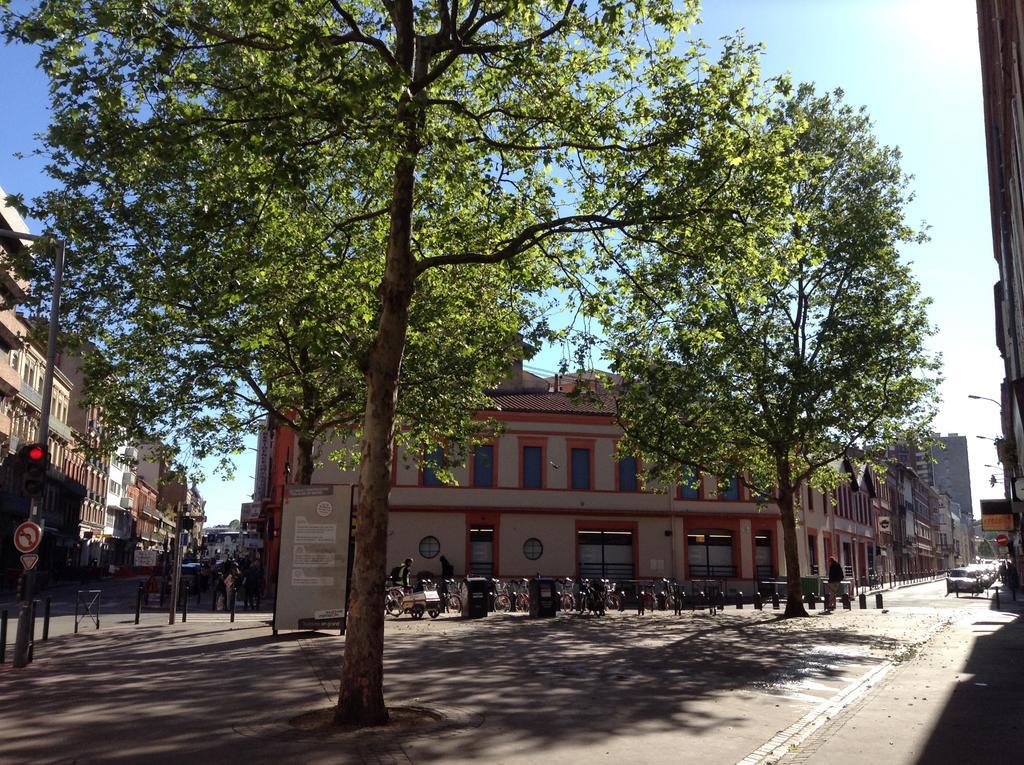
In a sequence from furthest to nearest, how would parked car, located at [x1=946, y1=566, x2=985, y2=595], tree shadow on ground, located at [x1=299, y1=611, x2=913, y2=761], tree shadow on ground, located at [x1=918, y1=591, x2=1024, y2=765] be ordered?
parked car, located at [x1=946, y1=566, x2=985, y2=595] → tree shadow on ground, located at [x1=299, y1=611, x2=913, y2=761] → tree shadow on ground, located at [x1=918, y1=591, x2=1024, y2=765]

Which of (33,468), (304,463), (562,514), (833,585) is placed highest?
(304,463)

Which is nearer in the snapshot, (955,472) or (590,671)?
(590,671)

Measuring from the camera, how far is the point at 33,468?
14.4 metres

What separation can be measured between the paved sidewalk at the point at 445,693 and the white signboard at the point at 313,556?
558 mm

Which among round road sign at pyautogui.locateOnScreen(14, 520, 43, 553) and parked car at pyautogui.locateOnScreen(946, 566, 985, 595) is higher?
round road sign at pyautogui.locateOnScreen(14, 520, 43, 553)

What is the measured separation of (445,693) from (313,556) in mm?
7331

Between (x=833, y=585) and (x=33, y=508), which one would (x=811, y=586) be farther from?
(x=33, y=508)

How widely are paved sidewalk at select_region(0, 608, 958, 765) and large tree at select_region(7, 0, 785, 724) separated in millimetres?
1372

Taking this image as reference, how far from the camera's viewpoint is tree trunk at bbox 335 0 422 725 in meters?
9.12

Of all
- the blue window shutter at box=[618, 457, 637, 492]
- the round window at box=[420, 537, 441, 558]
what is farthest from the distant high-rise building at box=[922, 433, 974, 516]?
the round window at box=[420, 537, 441, 558]

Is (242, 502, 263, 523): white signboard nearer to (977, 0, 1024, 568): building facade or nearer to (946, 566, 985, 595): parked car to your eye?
(946, 566, 985, 595): parked car

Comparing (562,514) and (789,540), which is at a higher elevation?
(562,514)

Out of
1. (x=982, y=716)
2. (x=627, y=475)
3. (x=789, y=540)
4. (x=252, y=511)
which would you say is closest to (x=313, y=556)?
(x=982, y=716)

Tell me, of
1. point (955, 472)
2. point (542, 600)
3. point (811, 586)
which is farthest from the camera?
point (955, 472)
